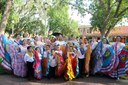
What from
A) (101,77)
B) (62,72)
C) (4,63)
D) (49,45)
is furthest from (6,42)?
(101,77)

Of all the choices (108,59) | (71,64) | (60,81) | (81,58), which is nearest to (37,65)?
(60,81)

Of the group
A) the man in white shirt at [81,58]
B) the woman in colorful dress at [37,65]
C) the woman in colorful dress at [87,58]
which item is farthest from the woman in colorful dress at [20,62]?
the woman in colorful dress at [87,58]

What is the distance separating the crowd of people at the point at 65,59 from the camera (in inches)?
416

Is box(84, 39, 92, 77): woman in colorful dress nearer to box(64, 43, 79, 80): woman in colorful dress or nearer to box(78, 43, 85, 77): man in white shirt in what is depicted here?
box(78, 43, 85, 77): man in white shirt

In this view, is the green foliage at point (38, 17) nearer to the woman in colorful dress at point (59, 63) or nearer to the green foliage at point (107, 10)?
the green foliage at point (107, 10)

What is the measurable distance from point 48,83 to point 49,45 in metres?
1.62

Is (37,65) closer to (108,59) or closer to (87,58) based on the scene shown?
(87,58)

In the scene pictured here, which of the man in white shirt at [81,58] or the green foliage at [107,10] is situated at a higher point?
the green foliage at [107,10]

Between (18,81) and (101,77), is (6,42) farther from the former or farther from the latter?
(101,77)

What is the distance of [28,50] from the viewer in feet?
34.7

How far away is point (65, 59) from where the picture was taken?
10.8m

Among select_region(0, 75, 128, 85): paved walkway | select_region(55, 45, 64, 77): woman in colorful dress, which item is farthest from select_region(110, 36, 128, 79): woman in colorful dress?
select_region(55, 45, 64, 77): woman in colorful dress

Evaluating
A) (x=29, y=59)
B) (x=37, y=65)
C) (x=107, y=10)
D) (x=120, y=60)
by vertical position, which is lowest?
(x=37, y=65)

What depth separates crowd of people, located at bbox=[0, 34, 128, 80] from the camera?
1057 centimetres
